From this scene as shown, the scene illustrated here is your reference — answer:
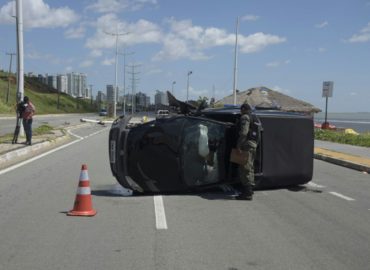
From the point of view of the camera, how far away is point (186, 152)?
1005 cm

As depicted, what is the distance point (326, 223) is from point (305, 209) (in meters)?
1.08

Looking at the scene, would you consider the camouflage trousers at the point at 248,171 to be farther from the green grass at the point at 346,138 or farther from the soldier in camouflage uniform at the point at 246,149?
the green grass at the point at 346,138

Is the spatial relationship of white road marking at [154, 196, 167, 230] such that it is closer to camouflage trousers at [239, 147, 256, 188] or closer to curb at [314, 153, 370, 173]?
camouflage trousers at [239, 147, 256, 188]

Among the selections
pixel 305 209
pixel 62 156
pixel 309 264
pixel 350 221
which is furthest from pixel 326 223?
pixel 62 156

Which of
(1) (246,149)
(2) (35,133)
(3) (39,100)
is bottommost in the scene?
(2) (35,133)

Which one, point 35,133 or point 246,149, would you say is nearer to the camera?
point 246,149

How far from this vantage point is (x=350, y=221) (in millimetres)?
8172

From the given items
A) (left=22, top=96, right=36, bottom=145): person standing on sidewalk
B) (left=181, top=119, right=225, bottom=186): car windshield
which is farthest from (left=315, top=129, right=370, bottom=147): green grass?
(left=181, top=119, right=225, bottom=186): car windshield

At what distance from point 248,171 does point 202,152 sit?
37.2 inches

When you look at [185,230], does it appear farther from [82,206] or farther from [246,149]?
[246,149]

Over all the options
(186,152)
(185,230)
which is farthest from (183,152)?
(185,230)

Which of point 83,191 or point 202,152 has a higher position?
point 202,152

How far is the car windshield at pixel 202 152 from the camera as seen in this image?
10055mm

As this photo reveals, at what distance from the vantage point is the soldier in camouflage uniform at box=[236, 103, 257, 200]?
9.64 meters
